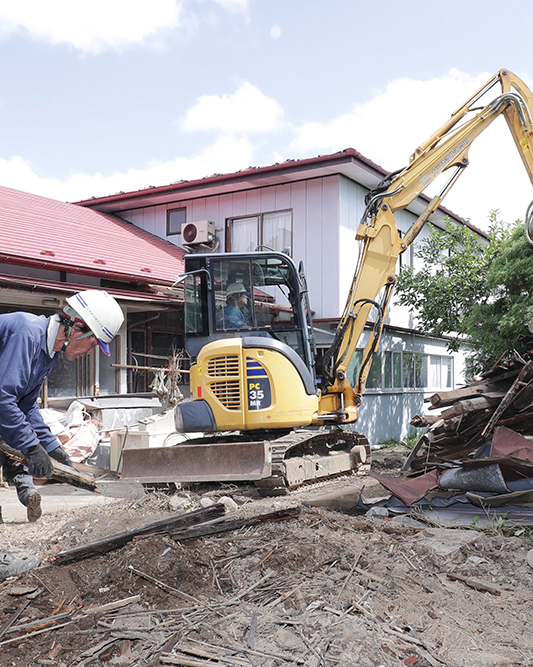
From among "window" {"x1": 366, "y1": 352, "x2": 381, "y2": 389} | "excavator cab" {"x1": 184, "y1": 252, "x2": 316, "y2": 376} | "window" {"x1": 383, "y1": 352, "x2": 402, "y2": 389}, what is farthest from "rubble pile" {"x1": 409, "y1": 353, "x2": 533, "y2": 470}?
"window" {"x1": 383, "y1": 352, "x2": 402, "y2": 389}

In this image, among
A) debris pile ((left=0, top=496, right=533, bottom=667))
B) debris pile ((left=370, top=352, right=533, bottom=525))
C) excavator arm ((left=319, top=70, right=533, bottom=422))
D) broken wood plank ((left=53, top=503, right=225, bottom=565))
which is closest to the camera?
debris pile ((left=0, top=496, right=533, bottom=667))

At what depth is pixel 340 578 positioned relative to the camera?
435cm

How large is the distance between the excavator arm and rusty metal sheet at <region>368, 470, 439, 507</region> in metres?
2.43

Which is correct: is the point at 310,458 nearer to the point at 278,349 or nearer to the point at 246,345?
the point at 278,349

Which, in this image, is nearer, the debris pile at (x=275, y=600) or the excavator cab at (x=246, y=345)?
the debris pile at (x=275, y=600)

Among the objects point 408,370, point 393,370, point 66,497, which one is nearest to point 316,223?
point 393,370

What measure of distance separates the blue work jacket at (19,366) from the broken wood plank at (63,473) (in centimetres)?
76

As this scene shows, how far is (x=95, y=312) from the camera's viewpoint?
4531 millimetres

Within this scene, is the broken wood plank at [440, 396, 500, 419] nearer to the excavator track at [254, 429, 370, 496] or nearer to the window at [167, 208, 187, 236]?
the excavator track at [254, 429, 370, 496]

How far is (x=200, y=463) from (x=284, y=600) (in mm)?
4057

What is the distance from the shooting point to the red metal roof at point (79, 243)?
10.9 meters

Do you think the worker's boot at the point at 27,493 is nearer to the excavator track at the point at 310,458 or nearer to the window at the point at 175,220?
the excavator track at the point at 310,458

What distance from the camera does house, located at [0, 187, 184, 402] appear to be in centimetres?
1048

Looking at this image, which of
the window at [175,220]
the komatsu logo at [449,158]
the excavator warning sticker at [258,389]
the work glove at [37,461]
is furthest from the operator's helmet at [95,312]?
the window at [175,220]
